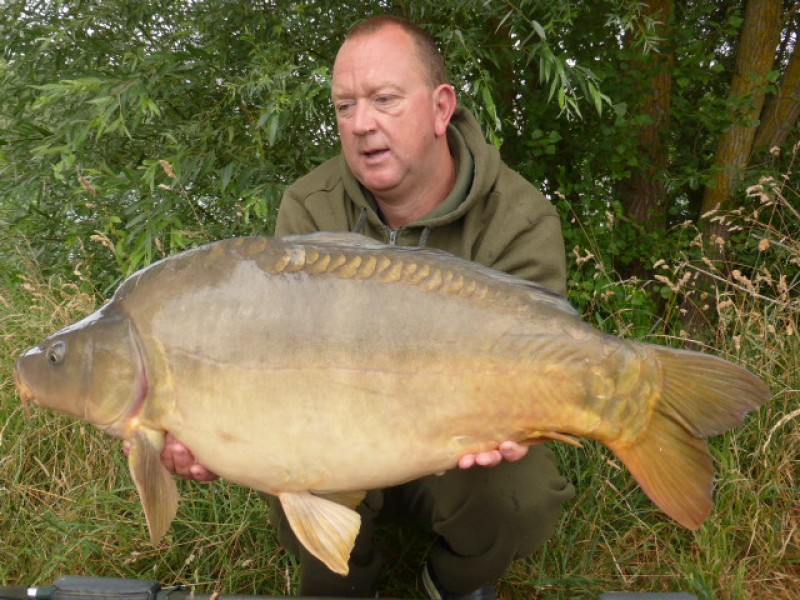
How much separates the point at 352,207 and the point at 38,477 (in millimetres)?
1152

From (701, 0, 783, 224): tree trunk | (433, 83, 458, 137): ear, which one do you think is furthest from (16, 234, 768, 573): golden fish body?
(701, 0, 783, 224): tree trunk

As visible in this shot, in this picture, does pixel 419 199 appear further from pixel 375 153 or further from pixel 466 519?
pixel 466 519

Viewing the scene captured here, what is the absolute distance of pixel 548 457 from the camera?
74.0 inches

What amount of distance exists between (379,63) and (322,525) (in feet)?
3.22

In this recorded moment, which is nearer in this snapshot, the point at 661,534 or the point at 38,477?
the point at 661,534

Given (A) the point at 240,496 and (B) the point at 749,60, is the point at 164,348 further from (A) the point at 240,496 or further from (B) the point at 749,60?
(B) the point at 749,60

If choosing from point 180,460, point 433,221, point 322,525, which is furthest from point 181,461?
point 433,221

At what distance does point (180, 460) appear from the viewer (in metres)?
1.49

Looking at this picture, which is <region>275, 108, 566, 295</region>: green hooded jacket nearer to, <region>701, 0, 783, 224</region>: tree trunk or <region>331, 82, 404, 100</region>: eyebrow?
<region>331, 82, 404, 100</region>: eyebrow

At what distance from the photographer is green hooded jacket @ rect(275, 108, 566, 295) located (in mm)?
1874

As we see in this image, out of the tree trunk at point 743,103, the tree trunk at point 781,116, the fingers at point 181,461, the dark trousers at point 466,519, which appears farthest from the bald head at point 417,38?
the tree trunk at point 781,116

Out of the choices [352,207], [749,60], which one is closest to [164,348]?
[352,207]

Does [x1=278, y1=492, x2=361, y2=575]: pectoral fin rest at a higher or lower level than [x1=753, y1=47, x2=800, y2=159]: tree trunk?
lower

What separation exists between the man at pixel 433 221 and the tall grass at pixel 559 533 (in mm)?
209
